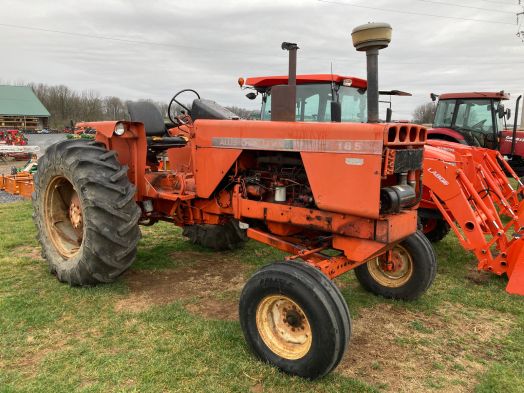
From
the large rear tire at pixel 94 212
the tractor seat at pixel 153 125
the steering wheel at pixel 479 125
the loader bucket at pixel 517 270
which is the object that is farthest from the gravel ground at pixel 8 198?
the steering wheel at pixel 479 125

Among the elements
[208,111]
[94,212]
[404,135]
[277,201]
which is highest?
[208,111]

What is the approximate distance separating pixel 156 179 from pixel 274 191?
1616mm

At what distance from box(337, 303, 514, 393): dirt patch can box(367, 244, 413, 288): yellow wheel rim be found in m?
0.28

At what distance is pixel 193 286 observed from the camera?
171 inches

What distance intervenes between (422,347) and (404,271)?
927 millimetres

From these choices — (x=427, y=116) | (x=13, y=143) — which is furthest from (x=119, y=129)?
(x=427, y=116)

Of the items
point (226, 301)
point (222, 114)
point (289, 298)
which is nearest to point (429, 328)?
point (289, 298)

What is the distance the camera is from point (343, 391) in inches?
105

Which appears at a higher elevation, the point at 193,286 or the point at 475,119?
the point at 475,119

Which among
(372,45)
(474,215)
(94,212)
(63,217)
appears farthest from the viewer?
(63,217)

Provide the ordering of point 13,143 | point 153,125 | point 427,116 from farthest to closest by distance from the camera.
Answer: point 427,116
point 13,143
point 153,125

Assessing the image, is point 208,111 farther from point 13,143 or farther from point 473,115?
point 13,143

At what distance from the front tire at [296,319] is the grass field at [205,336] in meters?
0.13

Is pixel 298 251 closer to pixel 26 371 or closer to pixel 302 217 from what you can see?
pixel 302 217
